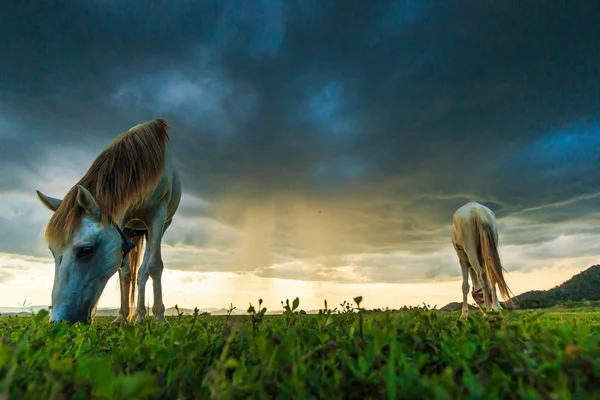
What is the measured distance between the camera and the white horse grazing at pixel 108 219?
6.07 meters

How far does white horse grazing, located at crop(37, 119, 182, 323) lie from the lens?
19.9 feet

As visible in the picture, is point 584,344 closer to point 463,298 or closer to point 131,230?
point 131,230

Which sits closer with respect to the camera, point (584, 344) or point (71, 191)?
point (584, 344)

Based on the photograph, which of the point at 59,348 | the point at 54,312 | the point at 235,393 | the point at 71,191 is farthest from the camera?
the point at 71,191

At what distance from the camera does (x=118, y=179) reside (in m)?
6.99

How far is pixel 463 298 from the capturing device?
45.3 feet

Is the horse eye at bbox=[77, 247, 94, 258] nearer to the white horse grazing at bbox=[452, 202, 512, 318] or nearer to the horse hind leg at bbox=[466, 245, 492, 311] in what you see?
the white horse grazing at bbox=[452, 202, 512, 318]

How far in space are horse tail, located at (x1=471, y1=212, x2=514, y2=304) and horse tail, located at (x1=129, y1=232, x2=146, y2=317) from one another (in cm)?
1078

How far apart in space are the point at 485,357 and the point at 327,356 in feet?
→ 2.14

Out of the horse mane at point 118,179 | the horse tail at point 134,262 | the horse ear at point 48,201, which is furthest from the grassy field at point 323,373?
the horse tail at point 134,262

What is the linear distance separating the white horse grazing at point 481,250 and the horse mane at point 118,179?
10.5 meters

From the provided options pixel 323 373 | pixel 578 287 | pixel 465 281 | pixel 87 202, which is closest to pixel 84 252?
pixel 87 202

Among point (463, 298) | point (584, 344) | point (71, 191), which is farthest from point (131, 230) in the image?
point (463, 298)

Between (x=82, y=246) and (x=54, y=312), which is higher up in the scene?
(x=82, y=246)
